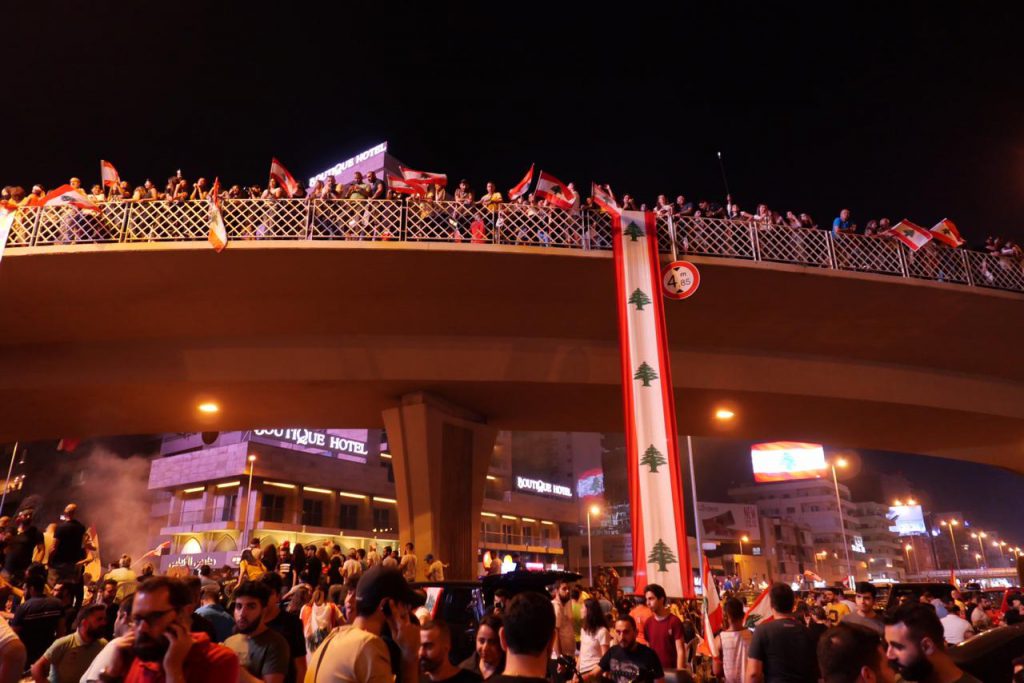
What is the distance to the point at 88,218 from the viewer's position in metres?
14.3

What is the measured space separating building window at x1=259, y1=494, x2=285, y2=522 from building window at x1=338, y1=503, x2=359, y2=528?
503 cm

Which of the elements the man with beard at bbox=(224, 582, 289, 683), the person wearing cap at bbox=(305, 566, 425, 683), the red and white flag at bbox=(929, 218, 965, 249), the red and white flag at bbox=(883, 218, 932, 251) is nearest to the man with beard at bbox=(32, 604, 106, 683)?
the man with beard at bbox=(224, 582, 289, 683)

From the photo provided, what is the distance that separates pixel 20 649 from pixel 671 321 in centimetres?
1414

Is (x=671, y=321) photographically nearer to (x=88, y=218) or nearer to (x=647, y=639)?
(x=647, y=639)

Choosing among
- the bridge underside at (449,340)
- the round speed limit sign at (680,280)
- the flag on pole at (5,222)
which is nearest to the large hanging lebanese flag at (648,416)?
the round speed limit sign at (680,280)

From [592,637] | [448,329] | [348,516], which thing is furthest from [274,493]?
[592,637]

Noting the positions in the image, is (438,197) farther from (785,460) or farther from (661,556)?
(785,460)

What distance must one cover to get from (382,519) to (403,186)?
4916cm

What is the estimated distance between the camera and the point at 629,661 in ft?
20.2

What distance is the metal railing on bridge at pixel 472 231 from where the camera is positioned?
1419 centimetres

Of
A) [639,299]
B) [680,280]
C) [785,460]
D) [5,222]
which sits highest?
[785,460]

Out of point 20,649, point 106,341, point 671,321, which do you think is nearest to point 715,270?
point 671,321

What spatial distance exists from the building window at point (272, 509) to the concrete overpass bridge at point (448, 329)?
110 ft

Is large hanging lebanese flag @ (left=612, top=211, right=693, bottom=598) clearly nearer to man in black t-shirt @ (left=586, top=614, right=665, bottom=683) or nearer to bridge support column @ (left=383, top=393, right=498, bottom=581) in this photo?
man in black t-shirt @ (left=586, top=614, right=665, bottom=683)
